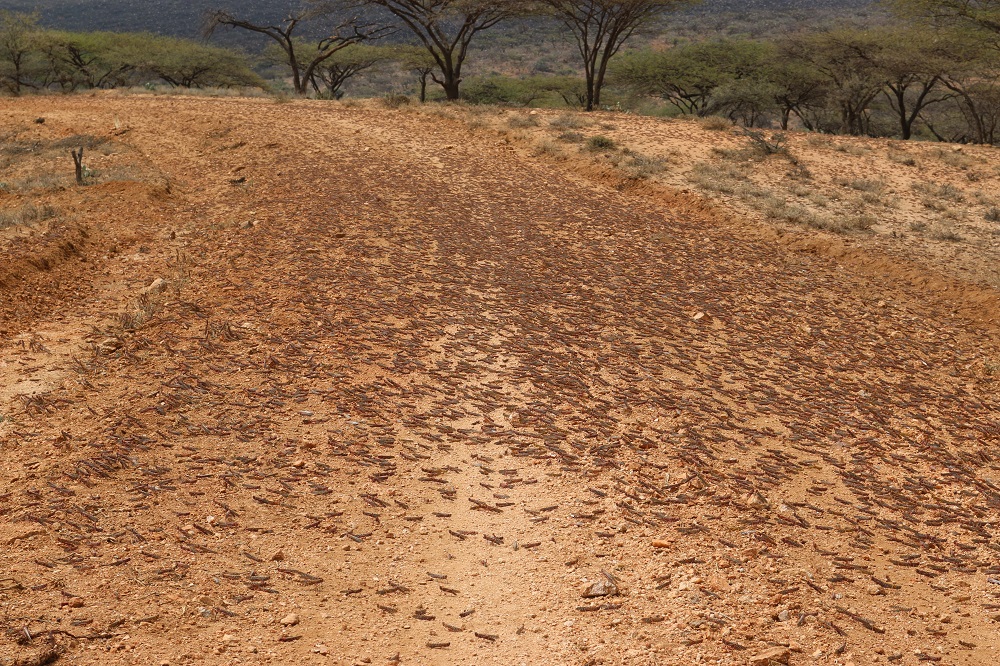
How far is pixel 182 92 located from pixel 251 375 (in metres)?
20.9

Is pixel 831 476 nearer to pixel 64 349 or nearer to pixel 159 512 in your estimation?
pixel 159 512

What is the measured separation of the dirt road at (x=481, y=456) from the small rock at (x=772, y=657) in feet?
0.06

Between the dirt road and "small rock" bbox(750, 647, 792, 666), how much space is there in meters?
0.02

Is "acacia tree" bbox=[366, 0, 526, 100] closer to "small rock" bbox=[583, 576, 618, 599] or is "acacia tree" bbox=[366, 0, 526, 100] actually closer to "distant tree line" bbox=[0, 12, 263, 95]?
Answer: "distant tree line" bbox=[0, 12, 263, 95]

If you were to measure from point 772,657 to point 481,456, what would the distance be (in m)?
2.25

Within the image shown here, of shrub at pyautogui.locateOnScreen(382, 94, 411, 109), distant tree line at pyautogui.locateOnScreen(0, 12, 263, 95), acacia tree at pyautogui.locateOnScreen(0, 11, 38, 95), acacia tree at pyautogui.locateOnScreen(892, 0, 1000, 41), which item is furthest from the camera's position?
distant tree line at pyautogui.locateOnScreen(0, 12, 263, 95)

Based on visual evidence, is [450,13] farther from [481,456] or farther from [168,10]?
[168,10]

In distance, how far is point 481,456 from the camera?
487 cm

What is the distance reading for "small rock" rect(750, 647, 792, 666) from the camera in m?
3.27

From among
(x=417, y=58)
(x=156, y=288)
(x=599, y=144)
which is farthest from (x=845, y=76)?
(x=156, y=288)

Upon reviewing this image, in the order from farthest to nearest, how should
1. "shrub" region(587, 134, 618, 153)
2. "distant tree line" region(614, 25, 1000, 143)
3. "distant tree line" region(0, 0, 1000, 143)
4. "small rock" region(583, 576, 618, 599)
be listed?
"distant tree line" region(614, 25, 1000, 143)
"distant tree line" region(0, 0, 1000, 143)
"shrub" region(587, 134, 618, 153)
"small rock" region(583, 576, 618, 599)

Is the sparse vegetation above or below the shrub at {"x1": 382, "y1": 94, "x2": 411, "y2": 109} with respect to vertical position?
below

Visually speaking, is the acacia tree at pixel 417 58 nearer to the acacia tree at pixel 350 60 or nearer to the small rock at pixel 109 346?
the acacia tree at pixel 350 60

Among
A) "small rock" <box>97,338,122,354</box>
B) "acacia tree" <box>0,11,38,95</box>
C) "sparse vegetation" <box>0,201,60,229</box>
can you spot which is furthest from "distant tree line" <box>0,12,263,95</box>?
"small rock" <box>97,338,122,354</box>
